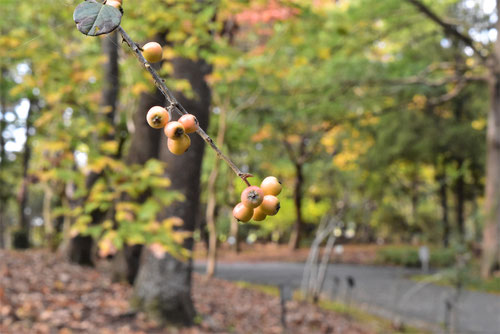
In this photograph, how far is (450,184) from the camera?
21.8 meters

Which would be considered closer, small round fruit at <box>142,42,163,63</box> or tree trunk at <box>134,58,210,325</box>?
small round fruit at <box>142,42,163,63</box>

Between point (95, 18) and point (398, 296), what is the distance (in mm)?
12172

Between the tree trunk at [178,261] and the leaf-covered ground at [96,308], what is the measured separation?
0.21m

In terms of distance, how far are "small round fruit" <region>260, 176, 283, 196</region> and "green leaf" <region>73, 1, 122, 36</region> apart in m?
0.29

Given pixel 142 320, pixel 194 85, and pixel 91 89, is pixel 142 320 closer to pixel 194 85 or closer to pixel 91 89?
pixel 194 85

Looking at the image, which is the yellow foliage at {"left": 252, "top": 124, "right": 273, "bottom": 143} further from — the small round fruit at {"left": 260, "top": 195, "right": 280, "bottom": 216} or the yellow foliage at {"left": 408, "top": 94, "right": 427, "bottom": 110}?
the small round fruit at {"left": 260, "top": 195, "right": 280, "bottom": 216}

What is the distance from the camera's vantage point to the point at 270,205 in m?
0.61

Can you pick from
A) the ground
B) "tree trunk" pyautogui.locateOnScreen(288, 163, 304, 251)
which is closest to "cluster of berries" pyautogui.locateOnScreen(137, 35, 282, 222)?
the ground

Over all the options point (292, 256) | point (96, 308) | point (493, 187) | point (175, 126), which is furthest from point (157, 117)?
point (292, 256)

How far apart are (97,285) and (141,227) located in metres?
3.28

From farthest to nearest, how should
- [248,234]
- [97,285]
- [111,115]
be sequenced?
[248,234], [111,115], [97,285]

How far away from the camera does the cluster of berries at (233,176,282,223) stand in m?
0.57

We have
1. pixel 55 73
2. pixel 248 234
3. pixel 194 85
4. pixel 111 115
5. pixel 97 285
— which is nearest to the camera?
pixel 55 73

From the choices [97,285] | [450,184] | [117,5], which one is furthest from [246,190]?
[450,184]
